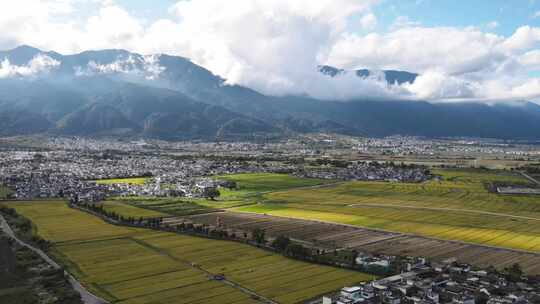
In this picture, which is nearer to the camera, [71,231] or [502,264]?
[502,264]

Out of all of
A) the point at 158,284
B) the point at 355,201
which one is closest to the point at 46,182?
the point at 355,201

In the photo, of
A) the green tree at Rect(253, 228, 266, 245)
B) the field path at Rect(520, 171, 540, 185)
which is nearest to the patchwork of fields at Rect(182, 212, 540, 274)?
the green tree at Rect(253, 228, 266, 245)

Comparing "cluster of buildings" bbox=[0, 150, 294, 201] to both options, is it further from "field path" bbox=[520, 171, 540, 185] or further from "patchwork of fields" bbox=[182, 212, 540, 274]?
"field path" bbox=[520, 171, 540, 185]

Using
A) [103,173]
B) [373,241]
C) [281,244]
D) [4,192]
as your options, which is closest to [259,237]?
[281,244]

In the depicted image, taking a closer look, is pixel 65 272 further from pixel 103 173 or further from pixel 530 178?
pixel 530 178

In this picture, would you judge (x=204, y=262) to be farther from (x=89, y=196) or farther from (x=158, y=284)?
(x=89, y=196)

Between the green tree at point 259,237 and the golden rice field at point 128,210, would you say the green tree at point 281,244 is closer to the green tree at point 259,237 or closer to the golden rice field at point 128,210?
the green tree at point 259,237

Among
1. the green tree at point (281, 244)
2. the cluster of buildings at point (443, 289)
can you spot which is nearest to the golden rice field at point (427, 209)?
the cluster of buildings at point (443, 289)
